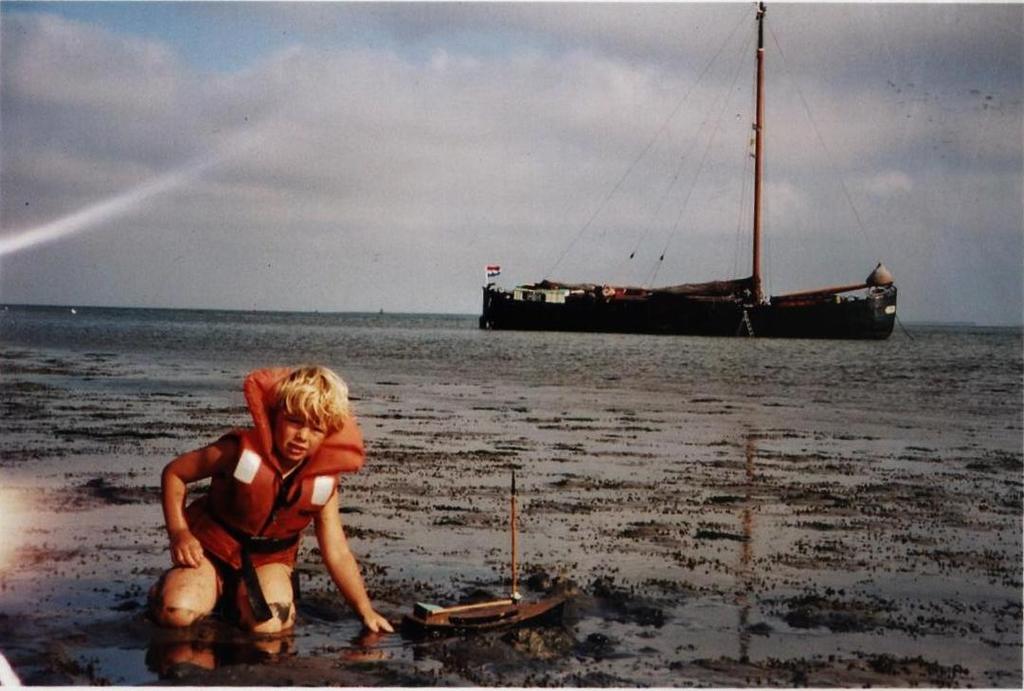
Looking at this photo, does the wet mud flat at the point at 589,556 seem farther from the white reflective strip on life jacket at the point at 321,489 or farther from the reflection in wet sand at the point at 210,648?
the white reflective strip on life jacket at the point at 321,489

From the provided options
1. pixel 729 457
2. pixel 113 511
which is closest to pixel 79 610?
pixel 113 511

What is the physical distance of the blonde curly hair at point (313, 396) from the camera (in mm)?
5148

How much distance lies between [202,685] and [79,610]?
1638 millimetres

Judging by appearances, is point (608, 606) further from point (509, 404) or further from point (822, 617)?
point (509, 404)

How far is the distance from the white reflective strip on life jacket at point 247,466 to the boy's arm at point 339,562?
53 centimetres

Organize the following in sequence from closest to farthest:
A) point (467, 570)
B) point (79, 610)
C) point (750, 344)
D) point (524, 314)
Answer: point (79, 610), point (467, 570), point (750, 344), point (524, 314)

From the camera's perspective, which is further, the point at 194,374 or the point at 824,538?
the point at 194,374

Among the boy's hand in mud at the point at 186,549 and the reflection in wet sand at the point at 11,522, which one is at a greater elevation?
the boy's hand in mud at the point at 186,549

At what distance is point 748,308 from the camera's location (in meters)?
66.2

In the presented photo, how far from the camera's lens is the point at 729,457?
14406mm

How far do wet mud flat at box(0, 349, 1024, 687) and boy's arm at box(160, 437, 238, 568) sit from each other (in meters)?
0.55

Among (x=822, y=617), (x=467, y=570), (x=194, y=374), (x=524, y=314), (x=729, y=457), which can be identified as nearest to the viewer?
(x=822, y=617)

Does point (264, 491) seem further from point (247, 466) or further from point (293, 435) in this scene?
point (293, 435)

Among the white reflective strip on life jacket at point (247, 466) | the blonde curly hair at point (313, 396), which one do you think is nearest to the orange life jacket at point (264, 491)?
the white reflective strip on life jacket at point (247, 466)
